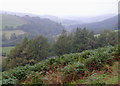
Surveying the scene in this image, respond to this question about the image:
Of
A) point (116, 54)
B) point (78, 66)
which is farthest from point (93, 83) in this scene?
point (116, 54)

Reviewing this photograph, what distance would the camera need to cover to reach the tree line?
13.8 m

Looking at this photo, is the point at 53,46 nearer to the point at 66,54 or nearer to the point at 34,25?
the point at 66,54

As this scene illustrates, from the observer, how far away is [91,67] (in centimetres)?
423

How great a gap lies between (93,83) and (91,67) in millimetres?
1658

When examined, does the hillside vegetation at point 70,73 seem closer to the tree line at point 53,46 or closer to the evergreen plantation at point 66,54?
the evergreen plantation at point 66,54

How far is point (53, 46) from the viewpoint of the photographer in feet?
55.4

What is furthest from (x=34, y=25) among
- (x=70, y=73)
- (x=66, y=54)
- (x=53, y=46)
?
(x=70, y=73)

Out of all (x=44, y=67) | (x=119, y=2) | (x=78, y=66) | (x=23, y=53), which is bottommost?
(x=23, y=53)

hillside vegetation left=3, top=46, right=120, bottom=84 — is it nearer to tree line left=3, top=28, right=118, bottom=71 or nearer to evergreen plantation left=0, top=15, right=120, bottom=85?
evergreen plantation left=0, top=15, right=120, bottom=85

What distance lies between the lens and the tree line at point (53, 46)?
13.8m

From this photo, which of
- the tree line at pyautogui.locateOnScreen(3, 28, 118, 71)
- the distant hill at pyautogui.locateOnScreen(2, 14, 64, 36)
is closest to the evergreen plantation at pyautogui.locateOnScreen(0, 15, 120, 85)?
the tree line at pyautogui.locateOnScreen(3, 28, 118, 71)

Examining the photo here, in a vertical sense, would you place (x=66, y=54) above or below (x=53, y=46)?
above

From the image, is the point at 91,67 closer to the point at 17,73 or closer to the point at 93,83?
the point at 93,83

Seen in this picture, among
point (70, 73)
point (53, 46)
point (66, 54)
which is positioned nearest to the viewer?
point (70, 73)
